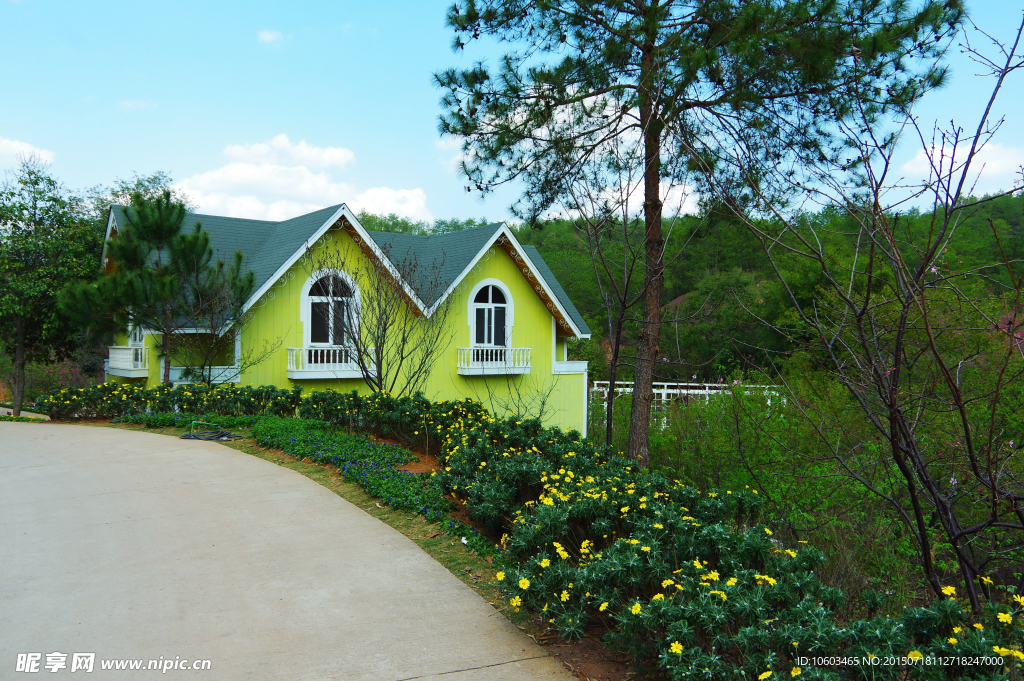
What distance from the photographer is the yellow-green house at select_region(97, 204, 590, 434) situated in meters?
15.4

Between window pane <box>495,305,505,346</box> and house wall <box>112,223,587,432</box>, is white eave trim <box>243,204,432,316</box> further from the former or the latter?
window pane <box>495,305,505,346</box>

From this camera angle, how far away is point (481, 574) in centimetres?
555

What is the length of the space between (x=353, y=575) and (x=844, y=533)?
6.65 meters

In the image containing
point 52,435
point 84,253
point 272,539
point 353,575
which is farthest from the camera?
point 84,253

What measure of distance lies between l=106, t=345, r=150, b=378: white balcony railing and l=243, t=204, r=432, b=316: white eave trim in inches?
122

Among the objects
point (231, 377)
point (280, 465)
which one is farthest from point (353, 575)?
point (231, 377)

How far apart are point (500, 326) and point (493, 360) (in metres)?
1.01

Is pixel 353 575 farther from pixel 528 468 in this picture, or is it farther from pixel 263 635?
pixel 528 468

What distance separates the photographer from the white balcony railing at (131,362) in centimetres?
1570

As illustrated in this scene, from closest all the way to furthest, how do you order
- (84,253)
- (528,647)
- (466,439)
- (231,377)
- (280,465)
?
(528,647) < (466,439) < (280,465) < (231,377) < (84,253)

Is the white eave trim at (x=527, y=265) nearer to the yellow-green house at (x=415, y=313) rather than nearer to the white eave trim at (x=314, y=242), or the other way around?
the yellow-green house at (x=415, y=313)

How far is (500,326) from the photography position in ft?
61.7

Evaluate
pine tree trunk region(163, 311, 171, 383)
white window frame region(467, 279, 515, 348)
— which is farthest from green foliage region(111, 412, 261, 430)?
white window frame region(467, 279, 515, 348)

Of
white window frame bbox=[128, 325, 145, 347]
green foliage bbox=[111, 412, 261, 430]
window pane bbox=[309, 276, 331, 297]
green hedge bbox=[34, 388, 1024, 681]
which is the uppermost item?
window pane bbox=[309, 276, 331, 297]
